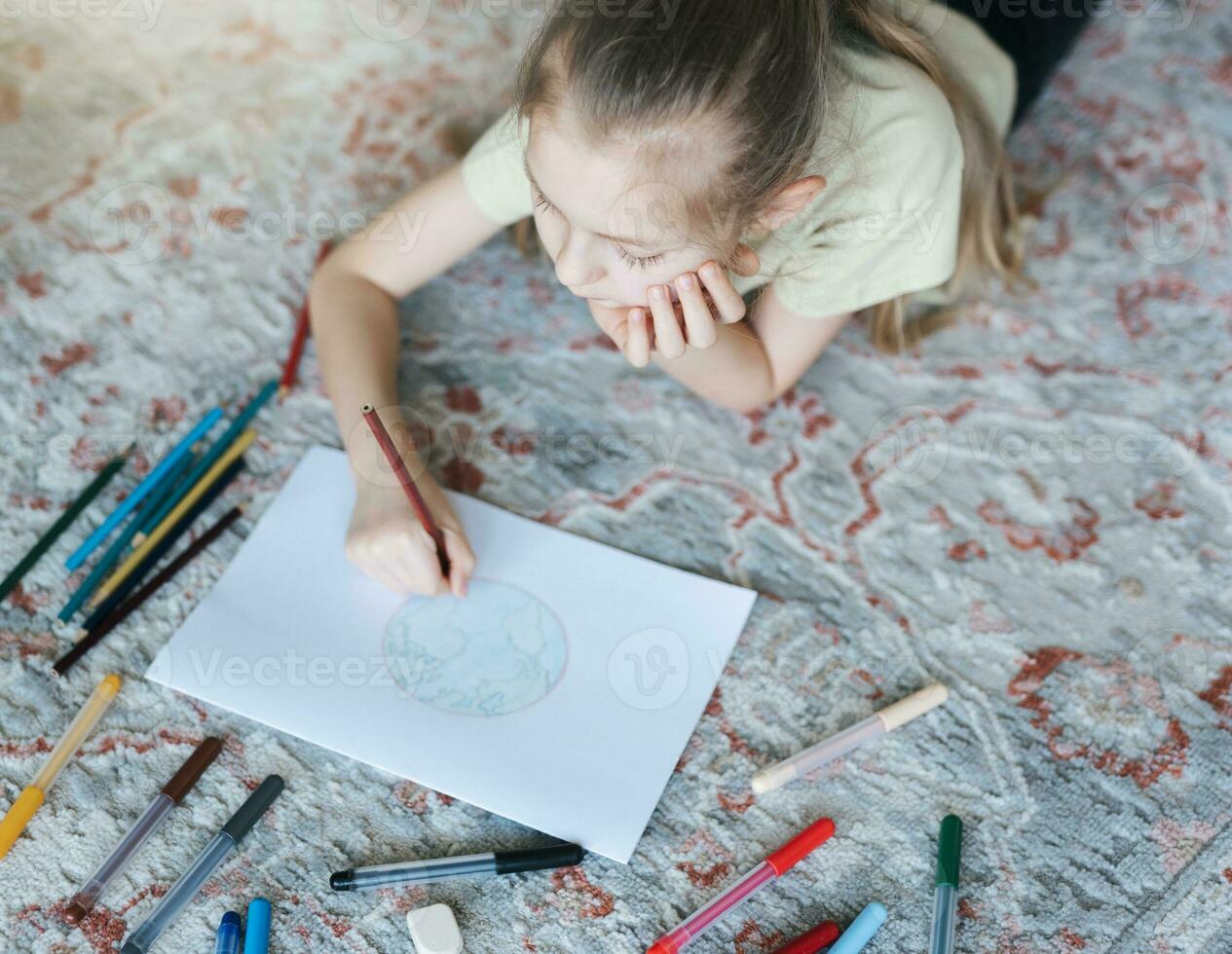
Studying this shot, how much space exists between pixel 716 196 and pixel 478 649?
274 mm

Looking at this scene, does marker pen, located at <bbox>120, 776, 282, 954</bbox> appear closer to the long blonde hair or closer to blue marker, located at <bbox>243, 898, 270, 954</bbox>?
blue marker, located at <bbox>243, 898, 270, 954</bbox>

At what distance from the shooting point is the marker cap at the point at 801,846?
0.54 metres

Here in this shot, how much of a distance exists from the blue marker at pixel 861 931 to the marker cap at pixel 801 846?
0.04 m

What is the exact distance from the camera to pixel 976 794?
0.58m

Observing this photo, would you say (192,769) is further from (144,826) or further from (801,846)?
(801,846)

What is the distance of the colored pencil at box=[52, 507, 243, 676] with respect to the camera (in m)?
0.59

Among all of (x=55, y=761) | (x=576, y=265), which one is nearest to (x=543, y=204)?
(x=576, y=265)

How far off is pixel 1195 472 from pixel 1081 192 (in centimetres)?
29

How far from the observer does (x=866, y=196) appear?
65cm

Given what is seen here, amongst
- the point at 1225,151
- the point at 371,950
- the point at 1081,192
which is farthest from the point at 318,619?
the point at 1225,151

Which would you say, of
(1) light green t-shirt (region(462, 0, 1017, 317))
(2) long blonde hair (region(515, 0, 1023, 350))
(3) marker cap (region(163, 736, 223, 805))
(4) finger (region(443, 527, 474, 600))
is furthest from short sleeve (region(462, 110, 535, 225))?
(3) marker cap (region(163, 736, 223, 805))

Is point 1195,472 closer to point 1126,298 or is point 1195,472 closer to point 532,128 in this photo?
point 1126,298

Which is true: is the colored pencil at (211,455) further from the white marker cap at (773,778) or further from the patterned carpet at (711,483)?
the white marker cap at (773,778)

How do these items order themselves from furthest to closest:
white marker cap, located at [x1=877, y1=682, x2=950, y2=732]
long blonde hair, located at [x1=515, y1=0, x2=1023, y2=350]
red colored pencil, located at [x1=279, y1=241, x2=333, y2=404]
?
red colored pencil, located at [x1=279, y1=241, x2=333, y2=404], white marker cap, located at [x1=877, y1=682, x2=950, y2=732], long blonde hair, located at [x1=515, y1=0, x2=1023, y2=350]
